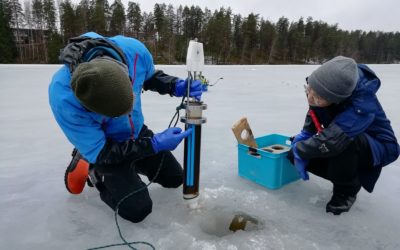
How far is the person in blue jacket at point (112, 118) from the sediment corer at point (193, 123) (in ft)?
0.19

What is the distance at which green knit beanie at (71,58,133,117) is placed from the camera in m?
1.15

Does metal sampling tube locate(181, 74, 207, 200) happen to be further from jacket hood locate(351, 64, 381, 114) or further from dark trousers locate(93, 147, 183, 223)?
jacket hood locate(351, 64, 381, 114)

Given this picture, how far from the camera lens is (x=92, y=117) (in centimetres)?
150

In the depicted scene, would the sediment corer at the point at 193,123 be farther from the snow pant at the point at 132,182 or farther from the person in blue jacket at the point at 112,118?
the snow pant at the point at 132,182

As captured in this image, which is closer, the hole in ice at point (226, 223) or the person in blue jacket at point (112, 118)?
the person in blue jacket at point (112, 118)

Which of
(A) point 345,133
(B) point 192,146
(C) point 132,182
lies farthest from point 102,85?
(A) point 345,133

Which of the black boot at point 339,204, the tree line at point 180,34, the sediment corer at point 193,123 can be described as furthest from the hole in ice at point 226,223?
the tree line at point 180,34

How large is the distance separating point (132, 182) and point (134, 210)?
226 millimetres

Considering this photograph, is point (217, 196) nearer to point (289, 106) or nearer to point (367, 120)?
point (367, 120)

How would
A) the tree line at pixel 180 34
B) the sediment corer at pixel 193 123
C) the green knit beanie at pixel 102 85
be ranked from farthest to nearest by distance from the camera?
1. the tree line at pixel 180 34
2. the sediment corer at pixel 193 123
3. the green knit beanie at pixel 102 85

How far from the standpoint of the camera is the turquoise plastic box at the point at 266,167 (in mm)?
1846

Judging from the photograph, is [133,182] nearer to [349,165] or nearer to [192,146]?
[192,146]

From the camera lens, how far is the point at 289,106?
4.80m

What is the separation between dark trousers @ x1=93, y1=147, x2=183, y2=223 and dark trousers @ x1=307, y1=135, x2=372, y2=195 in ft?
3.07
